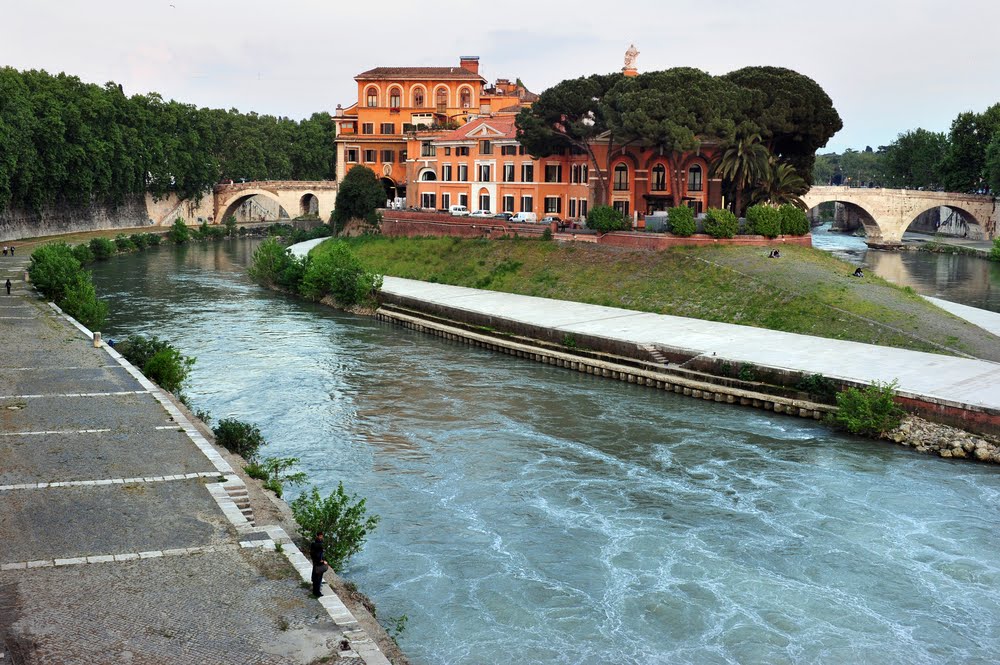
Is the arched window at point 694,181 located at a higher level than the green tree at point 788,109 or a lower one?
lower

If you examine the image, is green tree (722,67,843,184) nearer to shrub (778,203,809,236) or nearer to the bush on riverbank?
shrub (778,203,809,236)

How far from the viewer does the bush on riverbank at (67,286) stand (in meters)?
48.9

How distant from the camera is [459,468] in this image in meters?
30.7

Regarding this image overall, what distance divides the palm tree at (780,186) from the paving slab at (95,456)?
156 ft

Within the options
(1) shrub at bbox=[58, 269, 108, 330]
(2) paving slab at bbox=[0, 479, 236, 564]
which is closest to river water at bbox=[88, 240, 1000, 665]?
(2) paving slab at bbox=[0, 479, 236, 564]

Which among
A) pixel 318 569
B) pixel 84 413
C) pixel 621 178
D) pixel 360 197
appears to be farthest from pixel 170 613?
pixel 360 197

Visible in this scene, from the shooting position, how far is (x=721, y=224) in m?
59.2

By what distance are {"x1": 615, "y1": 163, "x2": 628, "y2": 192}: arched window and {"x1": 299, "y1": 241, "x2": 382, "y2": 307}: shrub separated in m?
19.0

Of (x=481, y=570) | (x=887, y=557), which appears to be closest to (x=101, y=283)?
(x=481, y=570)

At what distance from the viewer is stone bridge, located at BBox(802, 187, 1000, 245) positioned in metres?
107

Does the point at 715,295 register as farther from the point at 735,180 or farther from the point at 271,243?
the point at 271,243

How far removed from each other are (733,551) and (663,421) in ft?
39.2

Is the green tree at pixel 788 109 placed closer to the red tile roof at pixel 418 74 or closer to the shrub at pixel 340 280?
the shrub at pixel 340 280

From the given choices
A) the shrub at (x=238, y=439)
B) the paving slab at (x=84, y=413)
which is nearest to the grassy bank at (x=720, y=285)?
the shrub at (x=238, y=439)
